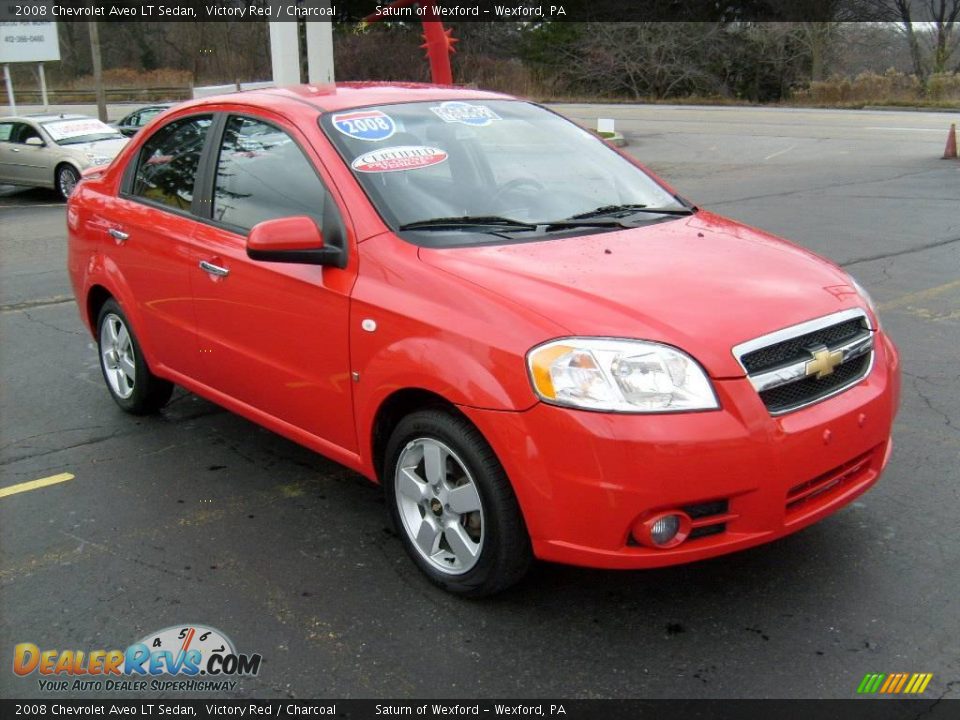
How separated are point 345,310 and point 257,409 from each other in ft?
3.04

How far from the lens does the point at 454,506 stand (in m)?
3.36

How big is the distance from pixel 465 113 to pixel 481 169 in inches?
16.7

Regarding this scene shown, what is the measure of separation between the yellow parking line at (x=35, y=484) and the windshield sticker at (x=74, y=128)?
49.1 ft

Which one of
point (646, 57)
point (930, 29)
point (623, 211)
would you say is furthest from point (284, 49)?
point (930, 29)

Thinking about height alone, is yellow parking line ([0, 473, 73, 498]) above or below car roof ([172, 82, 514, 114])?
below

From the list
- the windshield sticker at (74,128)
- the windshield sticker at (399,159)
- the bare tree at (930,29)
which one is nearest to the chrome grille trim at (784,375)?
the windshield sticker at (399,159)

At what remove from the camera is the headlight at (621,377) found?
9.61ft

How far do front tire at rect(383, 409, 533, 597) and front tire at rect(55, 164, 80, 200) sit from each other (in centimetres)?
1574

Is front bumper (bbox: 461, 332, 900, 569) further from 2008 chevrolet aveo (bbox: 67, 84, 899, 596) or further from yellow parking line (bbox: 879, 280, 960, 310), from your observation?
yellow parking line (bbox: 879, 280, 960, 310)

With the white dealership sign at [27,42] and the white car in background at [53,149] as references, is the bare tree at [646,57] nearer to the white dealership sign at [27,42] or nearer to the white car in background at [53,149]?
the white dealership sign at [27,42]

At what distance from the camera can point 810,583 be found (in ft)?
11.4

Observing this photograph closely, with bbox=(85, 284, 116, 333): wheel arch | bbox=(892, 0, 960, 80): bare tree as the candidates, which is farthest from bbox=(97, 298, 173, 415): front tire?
bbox=(892, 0, 960, 80): bare tree

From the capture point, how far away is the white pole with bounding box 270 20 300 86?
15609mm

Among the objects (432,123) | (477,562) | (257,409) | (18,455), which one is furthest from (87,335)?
(477,562)
